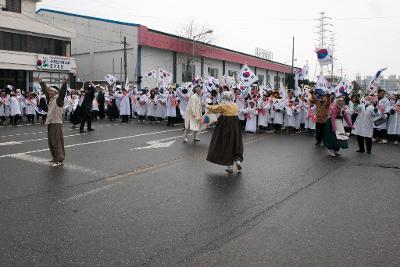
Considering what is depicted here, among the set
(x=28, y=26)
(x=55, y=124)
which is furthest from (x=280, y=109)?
(x=28, y=26)

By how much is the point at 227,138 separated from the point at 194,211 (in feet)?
10.4

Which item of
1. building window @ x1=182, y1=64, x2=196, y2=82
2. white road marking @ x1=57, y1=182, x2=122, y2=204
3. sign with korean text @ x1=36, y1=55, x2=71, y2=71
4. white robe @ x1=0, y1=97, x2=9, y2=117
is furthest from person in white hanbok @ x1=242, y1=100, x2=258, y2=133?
building window @ x1=182, y1=64, x2=196, y2=82

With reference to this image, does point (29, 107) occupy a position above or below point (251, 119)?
above

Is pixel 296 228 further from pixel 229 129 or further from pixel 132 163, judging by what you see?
pixel 132 163

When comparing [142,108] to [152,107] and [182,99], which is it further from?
[182,99]

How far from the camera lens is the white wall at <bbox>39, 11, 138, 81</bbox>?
39.4 meters

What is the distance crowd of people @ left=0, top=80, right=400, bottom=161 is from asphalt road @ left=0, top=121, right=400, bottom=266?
1642 millimetres

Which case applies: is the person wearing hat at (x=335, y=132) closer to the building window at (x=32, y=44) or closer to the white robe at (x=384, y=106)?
the white robe at (x=384, y=106)

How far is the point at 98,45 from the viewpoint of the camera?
137ft

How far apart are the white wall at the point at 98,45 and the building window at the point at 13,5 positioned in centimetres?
418

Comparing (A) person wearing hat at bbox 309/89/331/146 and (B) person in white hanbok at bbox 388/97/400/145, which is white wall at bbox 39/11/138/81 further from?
(B) person in white hanbok at bbox 388/97/400/145

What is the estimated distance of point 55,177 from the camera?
26.8 feet

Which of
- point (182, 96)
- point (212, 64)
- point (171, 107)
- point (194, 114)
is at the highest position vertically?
point (212, 64)

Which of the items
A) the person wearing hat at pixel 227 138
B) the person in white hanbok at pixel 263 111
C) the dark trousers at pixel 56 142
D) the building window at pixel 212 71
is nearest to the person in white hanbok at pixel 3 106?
the person in white hanbok at pixel 263 111
